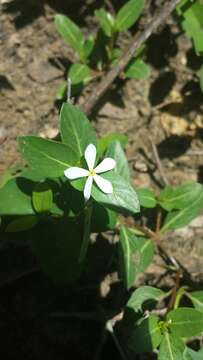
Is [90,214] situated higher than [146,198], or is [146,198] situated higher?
[90,214]

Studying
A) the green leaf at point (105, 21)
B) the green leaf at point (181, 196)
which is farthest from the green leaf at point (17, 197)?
the green leaf at point (105, 21)

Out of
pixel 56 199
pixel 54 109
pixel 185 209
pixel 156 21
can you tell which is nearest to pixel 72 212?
pixel 56 199

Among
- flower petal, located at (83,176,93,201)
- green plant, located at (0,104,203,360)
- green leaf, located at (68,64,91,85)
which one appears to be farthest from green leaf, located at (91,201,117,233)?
green leaf, located at (68,64,91,85)

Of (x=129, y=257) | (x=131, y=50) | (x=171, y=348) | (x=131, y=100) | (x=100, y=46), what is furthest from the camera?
(x=131, y=100)

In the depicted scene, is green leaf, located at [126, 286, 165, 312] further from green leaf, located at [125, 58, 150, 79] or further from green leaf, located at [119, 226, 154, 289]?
green leaf, located at [125, 58, 150, 79]

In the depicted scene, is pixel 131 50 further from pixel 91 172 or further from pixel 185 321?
pixel 185 321

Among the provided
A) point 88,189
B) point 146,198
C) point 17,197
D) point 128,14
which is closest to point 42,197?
point 17,197

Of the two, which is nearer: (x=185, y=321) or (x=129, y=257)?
(x=185, y=321)
